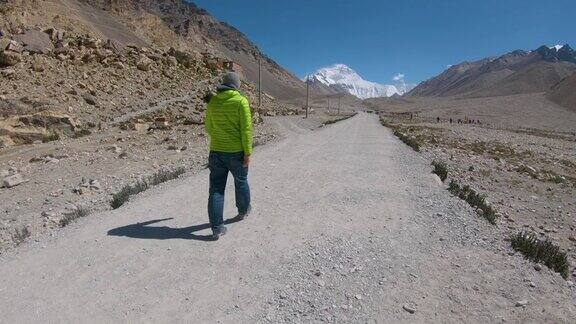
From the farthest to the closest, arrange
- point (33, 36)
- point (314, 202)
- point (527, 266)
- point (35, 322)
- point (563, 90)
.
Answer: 1. point (563, 90)
2. point (33, 36)
3. point (314, 202)
4. point (527, 266)
5. point (35, 322)

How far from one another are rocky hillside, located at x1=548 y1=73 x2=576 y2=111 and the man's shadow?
5511 inches

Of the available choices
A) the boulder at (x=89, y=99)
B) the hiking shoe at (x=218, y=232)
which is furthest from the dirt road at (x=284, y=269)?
the boulder at (x=89, y=99)

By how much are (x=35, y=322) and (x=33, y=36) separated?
112 ft

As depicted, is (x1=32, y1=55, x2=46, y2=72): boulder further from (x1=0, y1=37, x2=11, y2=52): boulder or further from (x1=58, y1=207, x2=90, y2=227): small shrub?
(x1=58, y1=207, x2=90, y2=227): small shrub

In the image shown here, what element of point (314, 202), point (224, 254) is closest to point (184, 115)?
point (314, 202)

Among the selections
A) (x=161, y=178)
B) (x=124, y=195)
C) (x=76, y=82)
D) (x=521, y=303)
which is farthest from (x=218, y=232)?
(x=76, y=82)

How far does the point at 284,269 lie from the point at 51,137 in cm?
1961

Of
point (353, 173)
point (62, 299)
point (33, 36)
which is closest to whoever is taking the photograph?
point (62, 299)

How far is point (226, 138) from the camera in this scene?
20.5ft

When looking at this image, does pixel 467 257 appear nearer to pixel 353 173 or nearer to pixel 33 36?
pixel 353 173

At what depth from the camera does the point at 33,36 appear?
31938 mm

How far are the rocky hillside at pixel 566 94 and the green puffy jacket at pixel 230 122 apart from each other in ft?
458

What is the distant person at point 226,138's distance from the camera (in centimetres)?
611

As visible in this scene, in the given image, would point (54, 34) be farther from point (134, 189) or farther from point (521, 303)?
point (521, 303)
